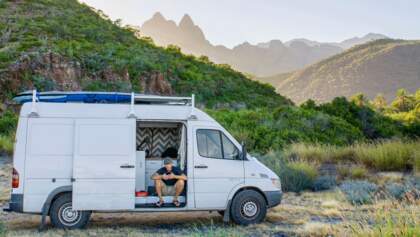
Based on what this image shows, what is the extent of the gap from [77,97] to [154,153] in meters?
2.68

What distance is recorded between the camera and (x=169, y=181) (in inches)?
419

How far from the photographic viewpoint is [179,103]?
453 inches

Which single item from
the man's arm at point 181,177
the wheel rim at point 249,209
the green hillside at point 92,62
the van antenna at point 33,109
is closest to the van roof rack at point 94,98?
the van antenna at point 33,109

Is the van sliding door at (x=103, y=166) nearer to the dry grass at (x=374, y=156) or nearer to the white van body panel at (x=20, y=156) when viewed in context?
the white van body panel at (x=20, y=156)

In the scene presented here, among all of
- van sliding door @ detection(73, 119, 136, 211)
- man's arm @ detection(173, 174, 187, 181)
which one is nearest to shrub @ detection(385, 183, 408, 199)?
man's arm @ detection(173, 174, 187, 181)

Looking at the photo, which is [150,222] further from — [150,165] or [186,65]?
[186,65]

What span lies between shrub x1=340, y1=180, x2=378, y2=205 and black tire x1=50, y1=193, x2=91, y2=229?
6989mm

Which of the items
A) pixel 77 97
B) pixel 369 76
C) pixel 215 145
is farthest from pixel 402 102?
pixel 77 97

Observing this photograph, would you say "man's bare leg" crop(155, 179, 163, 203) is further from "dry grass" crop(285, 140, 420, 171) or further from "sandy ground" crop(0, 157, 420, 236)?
"dry grass" crop(285, 140, 420, 171)

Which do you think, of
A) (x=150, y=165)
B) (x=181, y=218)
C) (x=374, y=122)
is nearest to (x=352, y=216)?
(x=181, y=218)

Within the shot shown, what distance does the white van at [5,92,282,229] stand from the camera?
9.98m

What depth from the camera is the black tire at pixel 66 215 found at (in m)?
10.1

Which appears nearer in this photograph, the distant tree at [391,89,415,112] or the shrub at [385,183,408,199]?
the shrub at [385,183,408,199]

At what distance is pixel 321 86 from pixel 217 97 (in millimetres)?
62183
